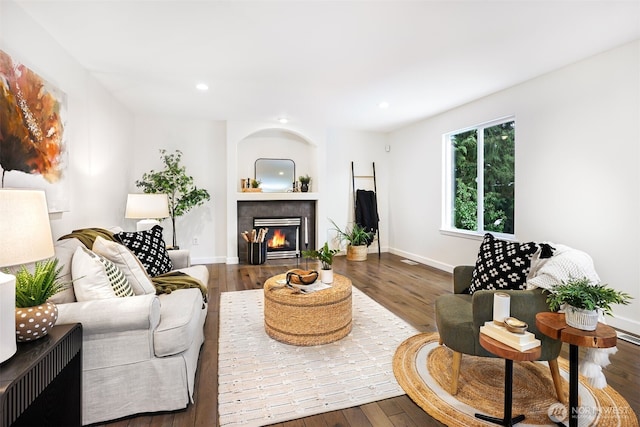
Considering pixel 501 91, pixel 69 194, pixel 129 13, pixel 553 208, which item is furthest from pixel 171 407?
pixel 501 91

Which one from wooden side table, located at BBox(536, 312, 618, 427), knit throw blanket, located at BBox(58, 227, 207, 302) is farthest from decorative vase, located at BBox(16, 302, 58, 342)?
wooden side table, located at BBox(536, 312, 618, 427)

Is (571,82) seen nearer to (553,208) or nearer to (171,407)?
(553,208)

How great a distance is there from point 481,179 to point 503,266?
2.63 meters

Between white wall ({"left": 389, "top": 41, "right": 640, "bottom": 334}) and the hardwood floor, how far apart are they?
82cm

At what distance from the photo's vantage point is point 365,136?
639 cm

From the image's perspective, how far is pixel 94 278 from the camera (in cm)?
179

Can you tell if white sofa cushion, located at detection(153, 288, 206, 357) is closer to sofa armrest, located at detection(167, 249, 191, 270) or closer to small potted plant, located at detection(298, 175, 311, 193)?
sofa armrest, located at detection(167, 249, 191, 270)

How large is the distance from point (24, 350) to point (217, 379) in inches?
42.3

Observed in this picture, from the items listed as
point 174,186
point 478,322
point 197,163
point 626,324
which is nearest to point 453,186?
point 626,324

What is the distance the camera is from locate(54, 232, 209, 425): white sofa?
1.64 m

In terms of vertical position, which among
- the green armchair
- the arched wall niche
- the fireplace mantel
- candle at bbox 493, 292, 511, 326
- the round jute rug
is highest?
the arched wall niche

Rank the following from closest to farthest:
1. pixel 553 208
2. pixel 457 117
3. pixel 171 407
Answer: pixel 171 407 → pixel 553 208 → pixel 457 117

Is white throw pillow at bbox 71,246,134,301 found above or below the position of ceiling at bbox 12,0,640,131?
below

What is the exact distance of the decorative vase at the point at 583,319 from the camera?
138 cm
